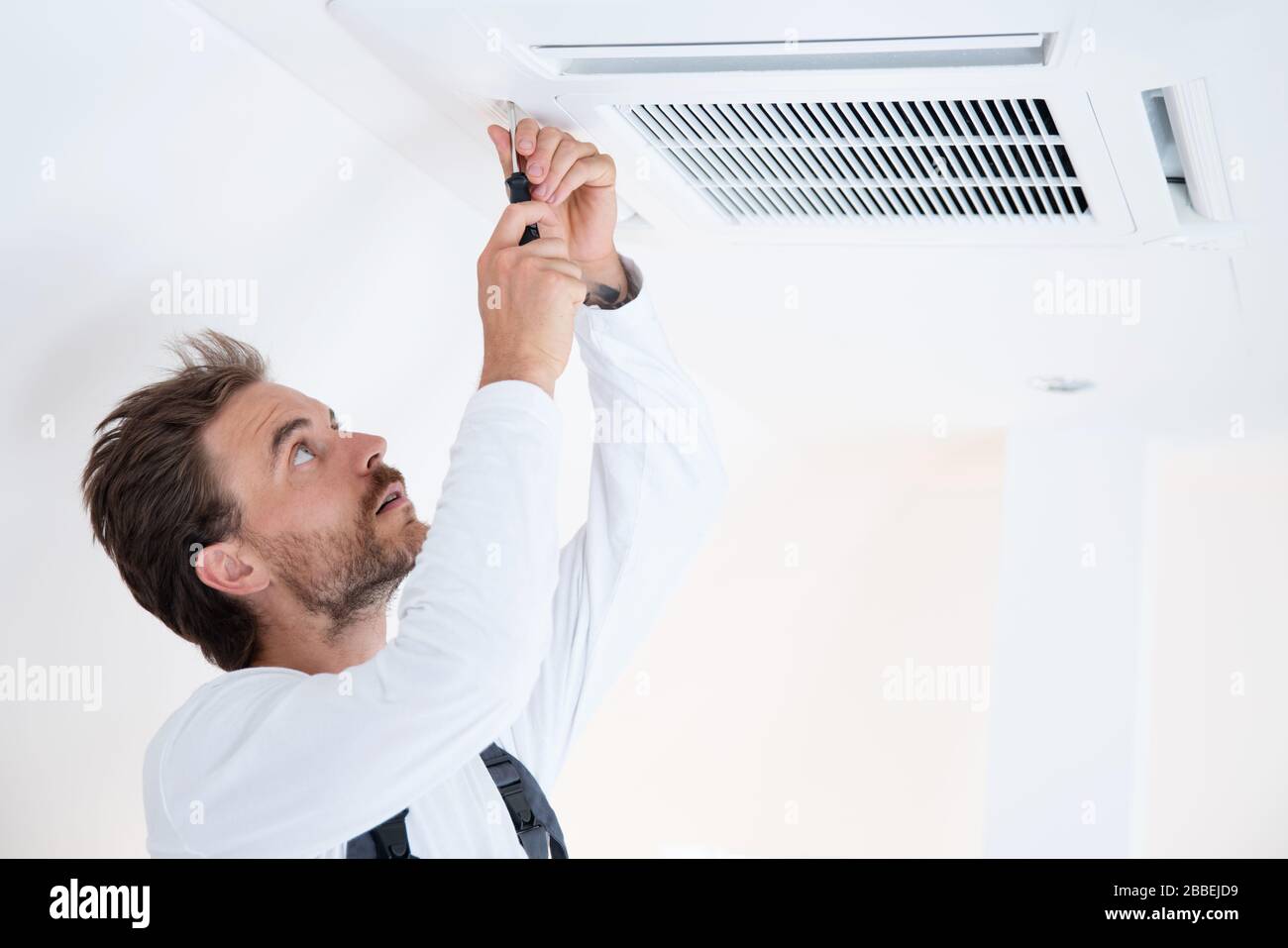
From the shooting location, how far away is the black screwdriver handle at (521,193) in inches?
41.4

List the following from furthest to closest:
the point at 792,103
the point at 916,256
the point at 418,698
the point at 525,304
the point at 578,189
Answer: the point at 916,256, the point at 578,189, the point at 792,103, the point at 525,304, the point at 418,698

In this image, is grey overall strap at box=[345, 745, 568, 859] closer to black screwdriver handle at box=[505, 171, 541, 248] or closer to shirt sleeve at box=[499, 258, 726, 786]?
shirt sleeve at box=[499, 258, 726, 786]

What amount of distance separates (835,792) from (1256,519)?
1341 millimetres

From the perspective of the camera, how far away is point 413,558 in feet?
3.77

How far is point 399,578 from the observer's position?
3.82 feet

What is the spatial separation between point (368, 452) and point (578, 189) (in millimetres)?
333

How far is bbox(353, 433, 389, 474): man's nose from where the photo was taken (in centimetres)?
115

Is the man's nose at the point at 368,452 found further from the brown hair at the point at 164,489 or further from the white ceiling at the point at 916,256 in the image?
the white ceiling at the point at 916,256

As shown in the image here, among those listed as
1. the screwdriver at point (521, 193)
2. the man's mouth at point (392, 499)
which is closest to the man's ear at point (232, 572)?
the man's mouth at point (392, 499)

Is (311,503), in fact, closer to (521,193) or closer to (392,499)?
(392,499)

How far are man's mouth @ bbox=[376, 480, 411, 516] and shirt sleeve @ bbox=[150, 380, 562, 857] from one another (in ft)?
0.75

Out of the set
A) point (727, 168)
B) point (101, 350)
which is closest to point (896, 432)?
point (727, 168)

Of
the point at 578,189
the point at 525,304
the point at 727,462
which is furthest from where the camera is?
the point at 727,462

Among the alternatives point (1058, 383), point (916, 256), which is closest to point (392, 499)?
point (916, 256)
